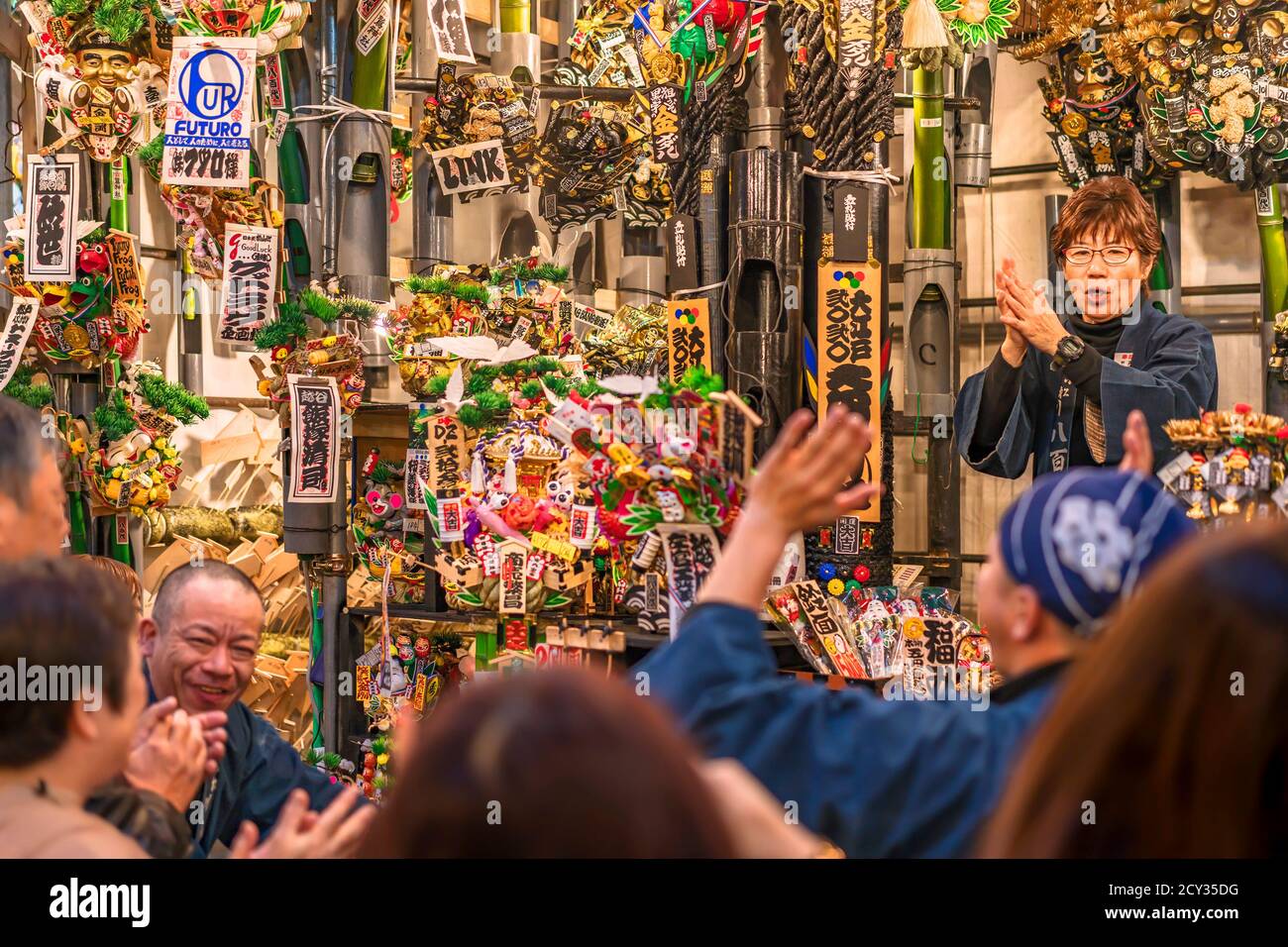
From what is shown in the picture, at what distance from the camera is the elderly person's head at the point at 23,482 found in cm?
241

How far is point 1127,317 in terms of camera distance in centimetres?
412

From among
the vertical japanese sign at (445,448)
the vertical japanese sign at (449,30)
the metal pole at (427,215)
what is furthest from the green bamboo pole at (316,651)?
the vertical japanese sign at (449,30)

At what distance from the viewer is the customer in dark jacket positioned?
1.57 m

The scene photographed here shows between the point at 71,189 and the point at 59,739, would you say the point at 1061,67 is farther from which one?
the point at 59,739

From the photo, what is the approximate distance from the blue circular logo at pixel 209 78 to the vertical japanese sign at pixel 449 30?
130cm

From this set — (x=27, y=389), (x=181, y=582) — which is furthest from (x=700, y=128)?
(x=27, y=389)

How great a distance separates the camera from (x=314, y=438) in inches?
213

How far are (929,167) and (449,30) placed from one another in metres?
2.23

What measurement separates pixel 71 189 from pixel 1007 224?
5028mm

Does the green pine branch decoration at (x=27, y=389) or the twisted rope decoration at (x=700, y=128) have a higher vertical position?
the twisted rope decoration at (x=700, y=128)

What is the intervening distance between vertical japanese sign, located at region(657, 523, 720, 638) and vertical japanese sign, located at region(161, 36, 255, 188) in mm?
3011

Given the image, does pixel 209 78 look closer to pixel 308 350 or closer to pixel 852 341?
pixel 308 350

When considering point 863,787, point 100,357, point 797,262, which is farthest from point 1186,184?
point 863,787

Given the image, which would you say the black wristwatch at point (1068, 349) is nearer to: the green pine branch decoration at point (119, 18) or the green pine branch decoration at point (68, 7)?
the green pine branch decoration at point (119, 18)
